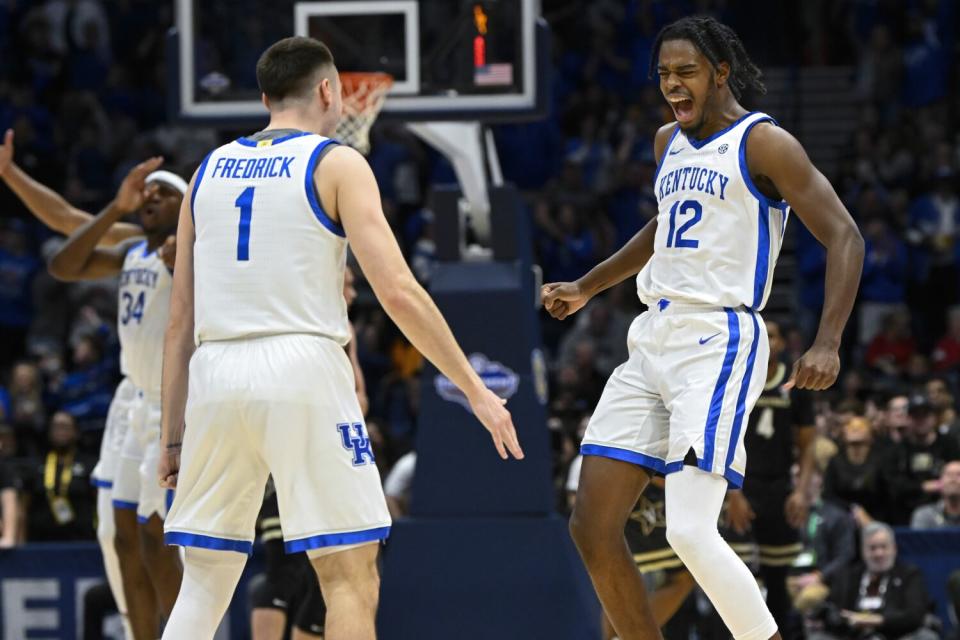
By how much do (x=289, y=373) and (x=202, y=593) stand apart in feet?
2.46

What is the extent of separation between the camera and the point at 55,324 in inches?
607

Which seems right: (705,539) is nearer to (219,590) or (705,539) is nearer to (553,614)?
(219,590)

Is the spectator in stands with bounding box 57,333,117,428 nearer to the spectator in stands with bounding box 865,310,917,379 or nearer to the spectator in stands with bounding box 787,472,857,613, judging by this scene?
the spectator in stands with bounding box 787,472,857,613

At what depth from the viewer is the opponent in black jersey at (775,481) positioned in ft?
28.1

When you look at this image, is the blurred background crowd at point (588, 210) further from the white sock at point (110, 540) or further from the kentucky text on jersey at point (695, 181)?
the kentucky text on jersey at point (695, 181)

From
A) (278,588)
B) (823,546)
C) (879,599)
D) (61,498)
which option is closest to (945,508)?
(823,546)

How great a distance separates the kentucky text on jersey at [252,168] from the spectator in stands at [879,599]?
20.6ft

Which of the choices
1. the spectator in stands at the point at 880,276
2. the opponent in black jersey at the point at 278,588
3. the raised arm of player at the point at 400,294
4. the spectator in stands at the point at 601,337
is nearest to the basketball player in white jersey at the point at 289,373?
the raised arm of player at the point at 400,294

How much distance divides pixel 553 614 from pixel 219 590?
13.2 feet

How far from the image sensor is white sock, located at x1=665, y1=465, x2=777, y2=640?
520 cm

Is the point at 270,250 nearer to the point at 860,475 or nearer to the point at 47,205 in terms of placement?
the point at 47,205

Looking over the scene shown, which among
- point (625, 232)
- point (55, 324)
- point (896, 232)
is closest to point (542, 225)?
point (625, 232)

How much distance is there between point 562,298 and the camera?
590 cm

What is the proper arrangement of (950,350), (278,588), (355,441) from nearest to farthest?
(355,441), (278,588), (950,350)
